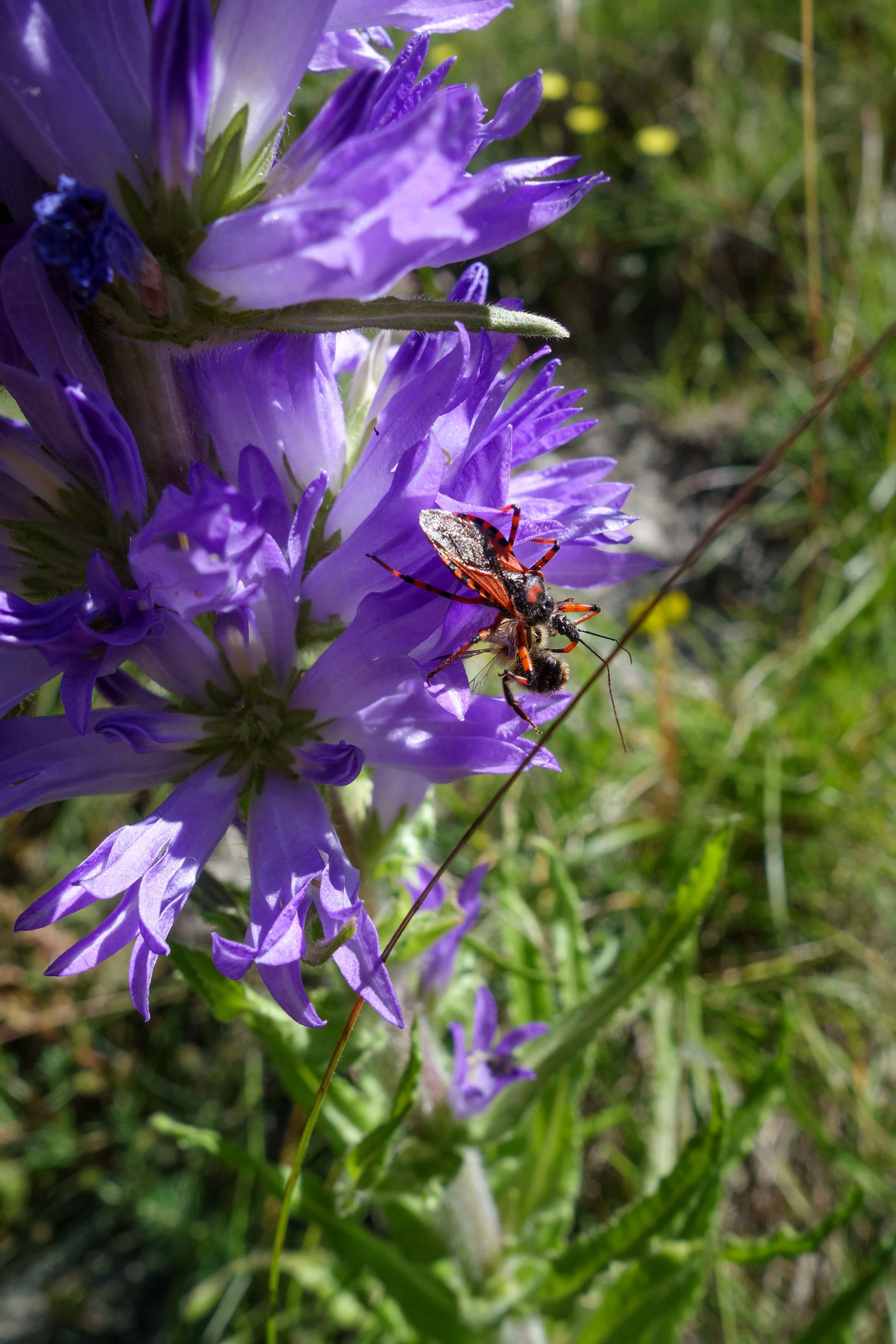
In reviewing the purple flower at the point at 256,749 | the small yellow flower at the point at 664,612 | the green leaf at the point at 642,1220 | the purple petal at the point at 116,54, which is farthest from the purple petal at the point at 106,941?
the small yellow flower at the point at 664,612

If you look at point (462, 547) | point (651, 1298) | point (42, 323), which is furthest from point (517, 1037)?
point (42, 323)

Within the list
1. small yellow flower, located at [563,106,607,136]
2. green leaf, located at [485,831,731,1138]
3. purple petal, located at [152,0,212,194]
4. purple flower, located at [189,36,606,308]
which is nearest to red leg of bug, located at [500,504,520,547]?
purple flower, located at [189,36,606,308]

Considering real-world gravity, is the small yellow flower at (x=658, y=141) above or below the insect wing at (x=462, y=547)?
above

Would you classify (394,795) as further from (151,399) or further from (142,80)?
(142,80)

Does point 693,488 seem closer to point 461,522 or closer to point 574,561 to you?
point 574,561

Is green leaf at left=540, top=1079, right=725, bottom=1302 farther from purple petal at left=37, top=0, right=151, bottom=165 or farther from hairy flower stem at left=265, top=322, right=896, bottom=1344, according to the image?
purple petal at left=37, top=0, right=151, bottom=165

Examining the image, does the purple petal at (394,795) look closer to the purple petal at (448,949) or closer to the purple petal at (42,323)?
the purple petal at (448,949)
